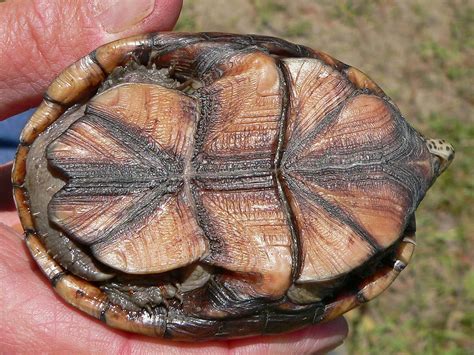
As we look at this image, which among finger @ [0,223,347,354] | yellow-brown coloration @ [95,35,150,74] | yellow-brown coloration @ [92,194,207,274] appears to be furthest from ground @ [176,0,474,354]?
yellow-brown coloration @ [95,35,150,74]

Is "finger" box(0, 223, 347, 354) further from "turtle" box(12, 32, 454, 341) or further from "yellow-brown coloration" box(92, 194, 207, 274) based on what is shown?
"yellow-brown coloration" box(92, 194, 207, 274)

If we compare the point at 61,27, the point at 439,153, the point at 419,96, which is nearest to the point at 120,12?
the point at 61,27

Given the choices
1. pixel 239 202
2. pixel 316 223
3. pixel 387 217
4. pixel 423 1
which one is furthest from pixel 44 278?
pixel 423 1

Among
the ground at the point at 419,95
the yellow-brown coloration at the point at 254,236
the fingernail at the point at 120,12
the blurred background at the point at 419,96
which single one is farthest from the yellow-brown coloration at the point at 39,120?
the ground at the point at 419,95

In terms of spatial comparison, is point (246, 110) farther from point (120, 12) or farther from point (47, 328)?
point (47, 328)

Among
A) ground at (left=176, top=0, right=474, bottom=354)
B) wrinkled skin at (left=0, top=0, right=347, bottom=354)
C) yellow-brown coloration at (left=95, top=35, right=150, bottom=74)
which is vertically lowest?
ground at (left=176, top=0, right=474, bottom=354)

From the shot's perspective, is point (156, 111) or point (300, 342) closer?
point (156, 111)

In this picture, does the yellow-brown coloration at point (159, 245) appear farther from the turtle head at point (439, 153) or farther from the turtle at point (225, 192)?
the turtle head at point (439, 153)
